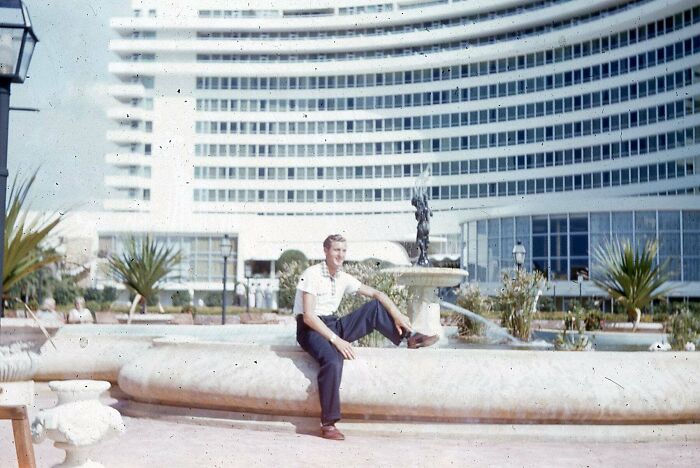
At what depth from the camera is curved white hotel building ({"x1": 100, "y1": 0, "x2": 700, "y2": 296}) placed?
56500 millimetres

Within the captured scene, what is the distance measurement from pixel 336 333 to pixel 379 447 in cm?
116

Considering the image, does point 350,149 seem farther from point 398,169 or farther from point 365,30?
point 365,30

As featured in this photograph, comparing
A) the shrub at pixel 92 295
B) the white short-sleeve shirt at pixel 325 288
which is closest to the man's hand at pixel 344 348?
the white short-sleeve shirt at pixel 325 288

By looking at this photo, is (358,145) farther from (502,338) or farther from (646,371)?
(646,371)

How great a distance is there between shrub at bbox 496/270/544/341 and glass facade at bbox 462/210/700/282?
81.1 ft

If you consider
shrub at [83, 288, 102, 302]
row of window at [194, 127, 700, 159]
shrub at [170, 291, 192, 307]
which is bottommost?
shrub at [170, 291, 192, 307]

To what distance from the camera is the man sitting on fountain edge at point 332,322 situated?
6805 millimetres

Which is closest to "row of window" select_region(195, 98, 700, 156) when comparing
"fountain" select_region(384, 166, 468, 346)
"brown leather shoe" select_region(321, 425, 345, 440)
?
"fountain" select_region(384, 166, 468, 346)

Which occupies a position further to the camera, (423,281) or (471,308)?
(471,308)

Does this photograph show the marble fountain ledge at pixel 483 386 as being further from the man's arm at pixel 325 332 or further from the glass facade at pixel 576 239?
the glass facade at pixel 576 239

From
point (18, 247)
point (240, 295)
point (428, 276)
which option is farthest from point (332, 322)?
point (240, 295)

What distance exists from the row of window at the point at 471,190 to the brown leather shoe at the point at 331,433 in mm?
49404

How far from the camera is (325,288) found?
23.9ft

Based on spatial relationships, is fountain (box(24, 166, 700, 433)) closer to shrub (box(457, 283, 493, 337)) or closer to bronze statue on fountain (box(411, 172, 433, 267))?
bronze statue on fountain (box(411, 172, 433, 267))
